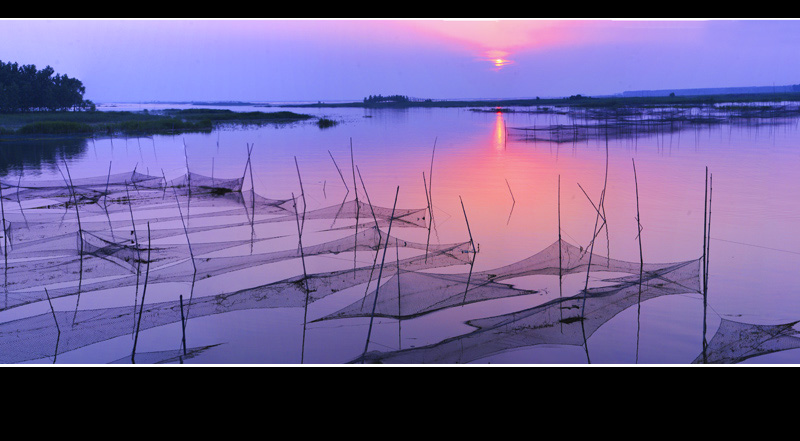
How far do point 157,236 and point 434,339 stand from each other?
2863 mm

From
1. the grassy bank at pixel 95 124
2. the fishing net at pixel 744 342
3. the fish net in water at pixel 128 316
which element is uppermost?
the grassy bank at pixel 95 124

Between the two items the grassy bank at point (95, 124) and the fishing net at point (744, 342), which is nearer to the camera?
the fishing net at point (744, 342)

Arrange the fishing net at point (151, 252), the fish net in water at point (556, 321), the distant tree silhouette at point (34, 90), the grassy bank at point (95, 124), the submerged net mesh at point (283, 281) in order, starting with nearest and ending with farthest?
the fish net in water at point (556, 321)
the submerged net mesh at point (283, 281)
the fishing net at point (151, 252)
the grassy bank at point (95, 124)
the distant tree silhouette at point (34, 90)

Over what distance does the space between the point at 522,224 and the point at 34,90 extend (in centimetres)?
A: 1714

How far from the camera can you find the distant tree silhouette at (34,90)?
59.6 feet

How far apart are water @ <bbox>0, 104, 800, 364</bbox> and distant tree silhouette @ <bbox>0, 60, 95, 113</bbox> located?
4307 millimetres

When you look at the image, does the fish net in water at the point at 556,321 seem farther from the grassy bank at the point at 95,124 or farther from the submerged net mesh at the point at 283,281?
the grassy bank at the point at 95,124

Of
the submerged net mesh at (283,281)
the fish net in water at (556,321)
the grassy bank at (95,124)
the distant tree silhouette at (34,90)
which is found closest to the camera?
the fish net in water at (556,321)

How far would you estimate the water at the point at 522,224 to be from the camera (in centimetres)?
357

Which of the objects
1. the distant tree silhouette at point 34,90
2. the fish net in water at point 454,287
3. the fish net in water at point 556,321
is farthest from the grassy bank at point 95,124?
the fish net in water at point 556,321

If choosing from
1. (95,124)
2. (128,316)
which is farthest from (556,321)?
(95,124)

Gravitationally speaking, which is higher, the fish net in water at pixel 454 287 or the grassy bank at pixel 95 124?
the grassy bank at pixel 95 124

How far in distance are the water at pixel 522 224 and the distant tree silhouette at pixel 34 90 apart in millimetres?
4307
